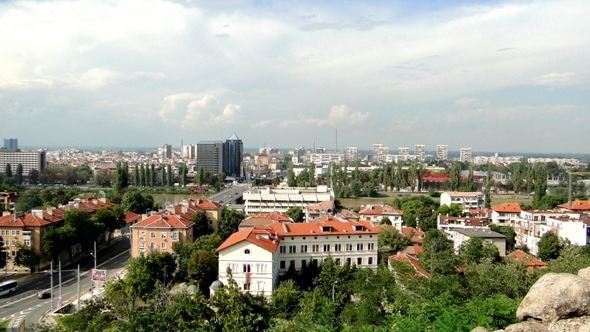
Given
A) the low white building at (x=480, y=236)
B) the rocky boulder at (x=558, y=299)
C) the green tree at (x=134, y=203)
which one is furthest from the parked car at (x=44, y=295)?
the low white building at (x=480, y=236)

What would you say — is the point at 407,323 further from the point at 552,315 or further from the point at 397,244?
the point at 397,244

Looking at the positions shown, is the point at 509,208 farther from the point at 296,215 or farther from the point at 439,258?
the point at 439,258

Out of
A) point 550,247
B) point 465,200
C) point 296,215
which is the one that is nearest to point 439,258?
point 550,247

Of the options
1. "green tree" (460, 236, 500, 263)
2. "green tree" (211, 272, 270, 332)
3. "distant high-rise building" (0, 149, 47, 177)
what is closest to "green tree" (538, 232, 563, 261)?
"green tree" (460, 236, 500, 263)

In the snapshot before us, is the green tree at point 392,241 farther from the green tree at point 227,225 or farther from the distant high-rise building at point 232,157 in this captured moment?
the distant high-rise building at point 232,157

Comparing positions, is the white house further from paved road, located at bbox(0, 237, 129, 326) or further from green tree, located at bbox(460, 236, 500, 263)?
paved road, located at bbox(0, 237, 129, 326)
